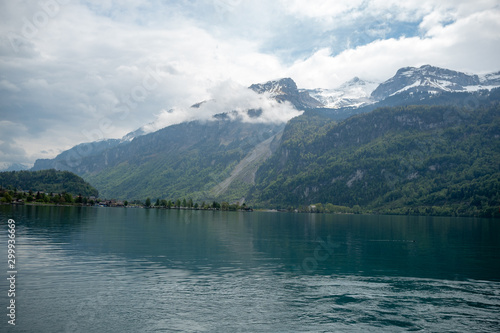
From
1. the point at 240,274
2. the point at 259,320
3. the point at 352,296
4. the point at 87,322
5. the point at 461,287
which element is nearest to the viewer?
the point at 87,322

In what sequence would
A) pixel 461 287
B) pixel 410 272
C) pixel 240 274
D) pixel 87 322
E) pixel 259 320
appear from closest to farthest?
pixel 87 322
pixel 259 320
pixel 461 287
pixel 240 274
pixel 410 272

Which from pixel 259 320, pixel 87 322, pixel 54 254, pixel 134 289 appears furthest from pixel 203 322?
pixel 54 254

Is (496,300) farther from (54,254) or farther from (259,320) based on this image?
(54,254)

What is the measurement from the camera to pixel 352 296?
139 feet

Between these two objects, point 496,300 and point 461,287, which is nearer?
point 496,300

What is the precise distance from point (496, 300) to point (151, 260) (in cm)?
4914

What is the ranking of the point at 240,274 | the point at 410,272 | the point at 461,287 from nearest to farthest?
the point at 461,287, the point at 240,274, the point at 410,272

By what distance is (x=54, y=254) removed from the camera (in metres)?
59.3

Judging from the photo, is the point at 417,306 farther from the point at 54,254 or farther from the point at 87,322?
the point at 54,254

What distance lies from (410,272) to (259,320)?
35.0 m

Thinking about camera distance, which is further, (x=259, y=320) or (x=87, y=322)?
(x=259, y=320)

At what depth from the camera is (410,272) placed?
57375 millimetres

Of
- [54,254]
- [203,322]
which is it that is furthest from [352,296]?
[54,254]

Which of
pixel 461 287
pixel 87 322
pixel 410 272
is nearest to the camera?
pixel 87 322
